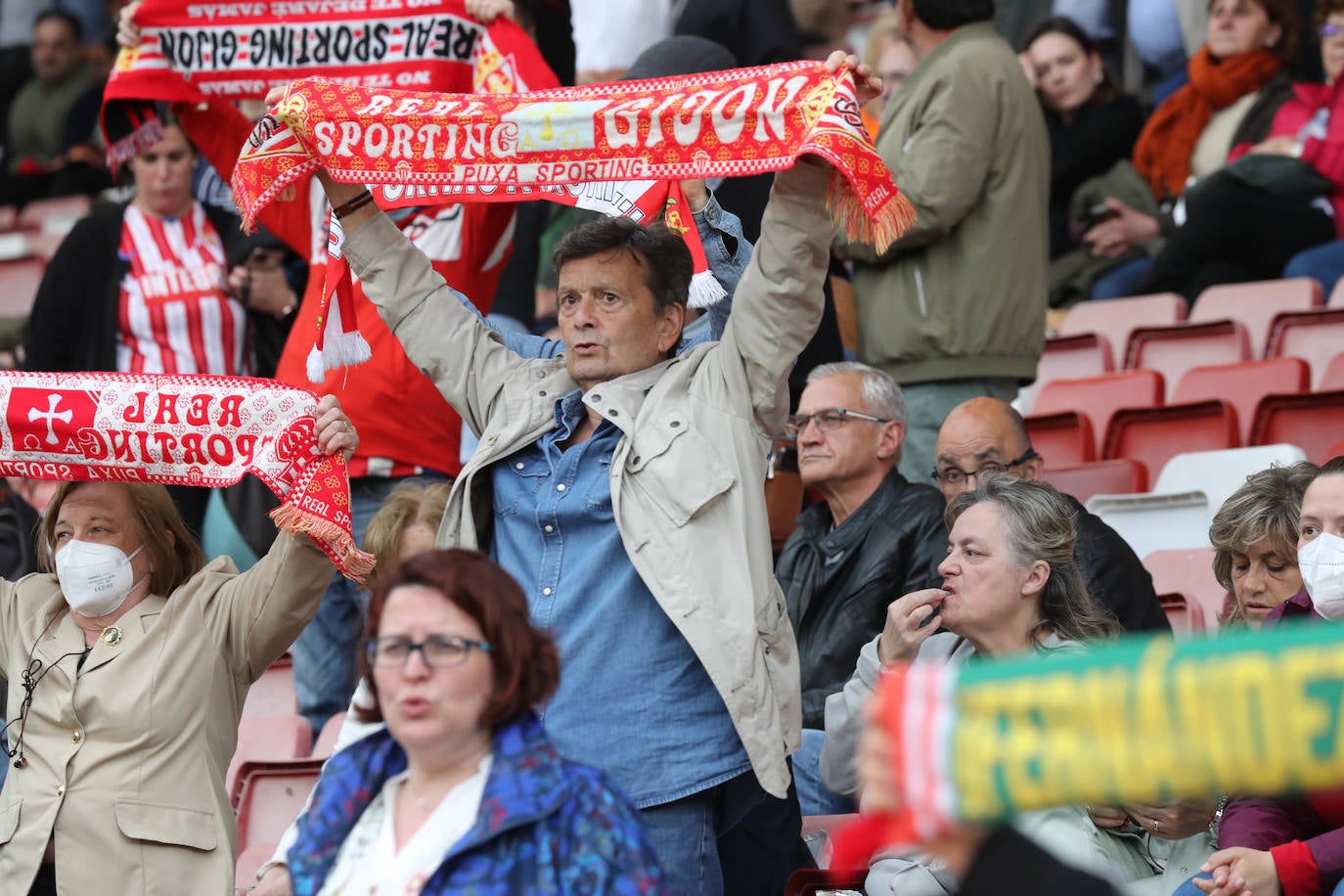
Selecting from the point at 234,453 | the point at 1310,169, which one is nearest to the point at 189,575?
the point at 234,453

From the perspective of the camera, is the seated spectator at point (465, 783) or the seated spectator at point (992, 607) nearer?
the seated spectator at point (465, 783)

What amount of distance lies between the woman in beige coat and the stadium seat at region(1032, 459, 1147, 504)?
9.30 ft

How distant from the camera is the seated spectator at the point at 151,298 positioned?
20.0ft

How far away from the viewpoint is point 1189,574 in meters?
5.44

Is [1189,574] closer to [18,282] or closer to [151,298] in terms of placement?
[151,298]

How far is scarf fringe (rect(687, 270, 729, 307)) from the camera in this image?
12.9 feet

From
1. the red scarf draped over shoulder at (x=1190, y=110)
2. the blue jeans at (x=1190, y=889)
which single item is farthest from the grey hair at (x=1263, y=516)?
the red scarf draped over shoulder at (x=1190, y=110)

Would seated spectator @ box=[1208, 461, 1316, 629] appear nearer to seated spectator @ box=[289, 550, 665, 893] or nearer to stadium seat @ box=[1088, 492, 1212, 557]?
stadium seat @ box=[1088, 492, 1212, 557]

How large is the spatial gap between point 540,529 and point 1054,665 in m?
1.70

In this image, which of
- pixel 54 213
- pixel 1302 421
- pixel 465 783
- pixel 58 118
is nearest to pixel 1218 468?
pixel 1302 421

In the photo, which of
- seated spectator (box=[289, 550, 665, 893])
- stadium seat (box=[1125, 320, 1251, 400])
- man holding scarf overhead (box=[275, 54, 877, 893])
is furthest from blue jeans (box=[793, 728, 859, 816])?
stadium seat (box=[1125, 320, 1251, 400])

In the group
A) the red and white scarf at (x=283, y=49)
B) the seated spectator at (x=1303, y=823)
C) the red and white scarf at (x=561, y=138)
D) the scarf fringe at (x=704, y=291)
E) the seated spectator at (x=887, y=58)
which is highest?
the seated spectator at (x=887, y=58)

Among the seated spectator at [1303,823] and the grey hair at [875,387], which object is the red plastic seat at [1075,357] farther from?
the seated spectator at [1303,823]

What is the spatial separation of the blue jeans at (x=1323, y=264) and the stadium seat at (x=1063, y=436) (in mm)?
1659
